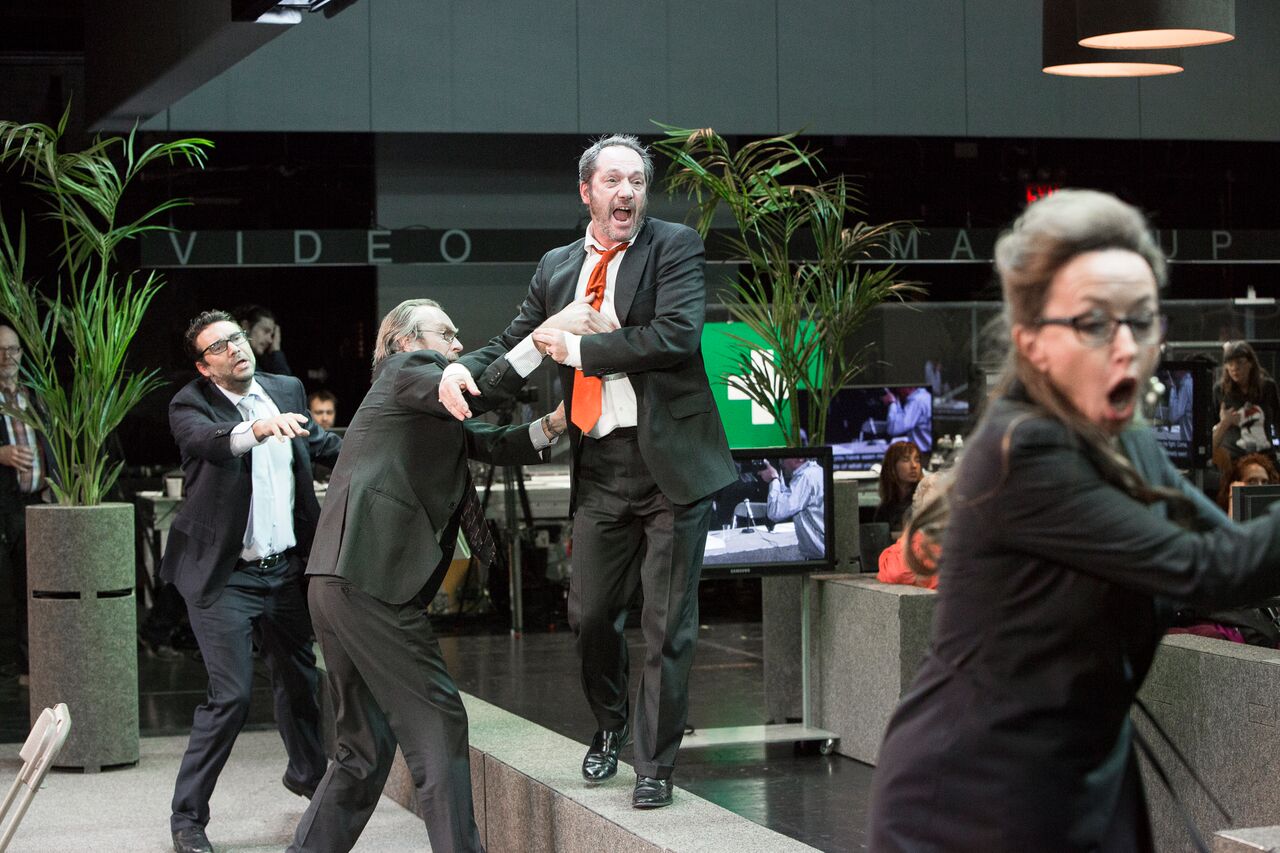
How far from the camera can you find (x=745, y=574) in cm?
631

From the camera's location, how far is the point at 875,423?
1075 centimetres

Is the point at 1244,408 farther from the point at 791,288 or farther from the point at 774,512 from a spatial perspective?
the point at 774,512

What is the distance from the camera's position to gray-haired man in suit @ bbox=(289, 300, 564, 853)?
4.27 m

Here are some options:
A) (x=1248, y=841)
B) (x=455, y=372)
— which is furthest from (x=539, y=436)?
(x=1248, y=841)

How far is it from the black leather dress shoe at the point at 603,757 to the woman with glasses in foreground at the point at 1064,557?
276 cm

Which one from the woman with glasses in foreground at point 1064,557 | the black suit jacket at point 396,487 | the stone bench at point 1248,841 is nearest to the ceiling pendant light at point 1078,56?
the black suit jacket at point 396,487

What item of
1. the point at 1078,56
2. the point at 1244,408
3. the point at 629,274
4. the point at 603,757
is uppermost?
the point at 1078,56

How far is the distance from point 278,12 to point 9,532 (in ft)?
10.8

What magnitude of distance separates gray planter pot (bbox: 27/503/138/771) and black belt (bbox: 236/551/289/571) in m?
1.33

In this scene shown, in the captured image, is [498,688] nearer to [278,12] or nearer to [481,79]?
[278,12]

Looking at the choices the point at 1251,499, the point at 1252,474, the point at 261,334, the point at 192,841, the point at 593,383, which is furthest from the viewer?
the point at 261,334

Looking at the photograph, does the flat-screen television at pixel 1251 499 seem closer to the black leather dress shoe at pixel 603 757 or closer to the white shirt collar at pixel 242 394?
the black leather dress shoe at pixel 603 757

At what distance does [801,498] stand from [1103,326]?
462 centimetres

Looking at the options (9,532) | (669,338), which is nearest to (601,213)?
(669,338)
